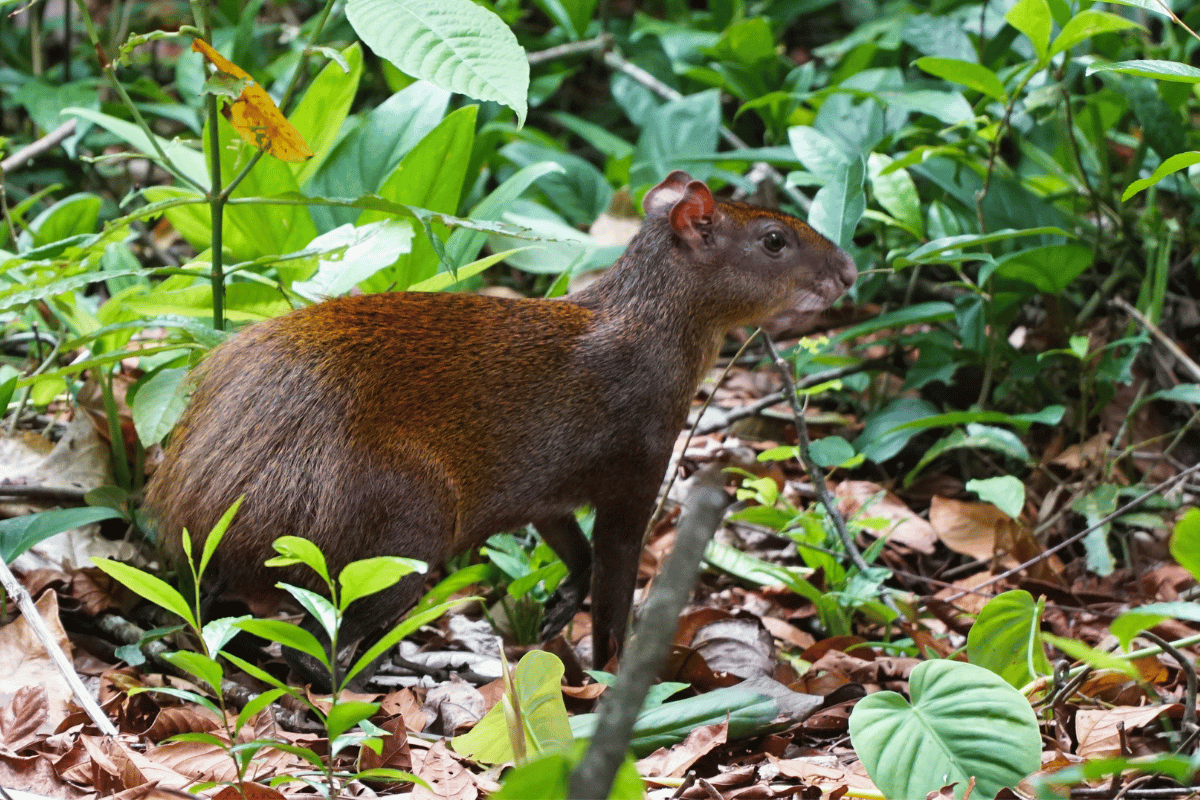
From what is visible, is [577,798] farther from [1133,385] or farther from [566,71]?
[566,71]

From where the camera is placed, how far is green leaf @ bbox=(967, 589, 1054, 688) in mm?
3169

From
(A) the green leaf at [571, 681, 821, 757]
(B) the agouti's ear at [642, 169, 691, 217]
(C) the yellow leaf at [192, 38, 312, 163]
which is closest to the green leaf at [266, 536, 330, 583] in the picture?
(A) the green leaf at [571, 681, 821, 757]

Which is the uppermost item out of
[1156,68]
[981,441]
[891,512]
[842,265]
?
[1156,68]


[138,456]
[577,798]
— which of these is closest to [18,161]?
[138,456]

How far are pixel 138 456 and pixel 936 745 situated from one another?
9.00 ft

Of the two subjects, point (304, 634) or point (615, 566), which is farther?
point (615, 566)

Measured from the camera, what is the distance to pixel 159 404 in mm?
3582

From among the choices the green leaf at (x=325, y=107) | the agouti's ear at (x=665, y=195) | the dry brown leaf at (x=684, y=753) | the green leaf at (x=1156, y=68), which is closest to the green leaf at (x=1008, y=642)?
the dry brown leaf at (x=684, y=753)

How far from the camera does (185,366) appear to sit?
12.4 ft

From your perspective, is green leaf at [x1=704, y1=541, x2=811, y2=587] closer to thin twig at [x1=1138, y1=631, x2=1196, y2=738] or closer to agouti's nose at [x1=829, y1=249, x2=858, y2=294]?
agouti's nose at [x1=829, y1=249, x2=858, y2=294]

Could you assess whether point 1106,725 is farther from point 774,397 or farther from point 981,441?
point 774,397

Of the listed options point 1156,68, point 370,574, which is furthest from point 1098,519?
point 370,574

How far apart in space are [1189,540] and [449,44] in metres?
1.93

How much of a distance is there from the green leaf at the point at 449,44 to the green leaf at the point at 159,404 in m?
1.34
